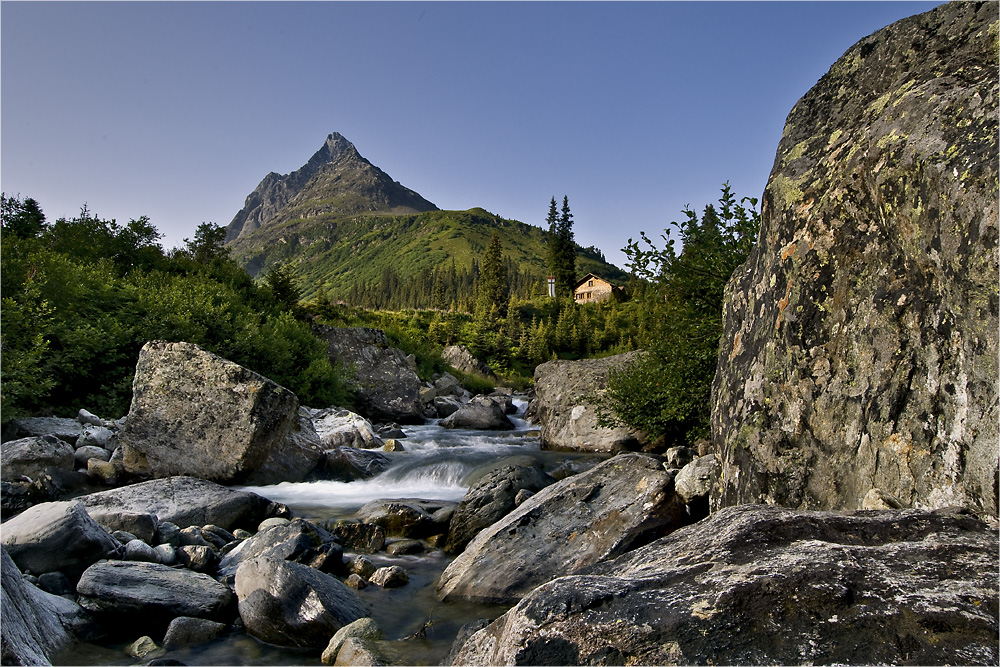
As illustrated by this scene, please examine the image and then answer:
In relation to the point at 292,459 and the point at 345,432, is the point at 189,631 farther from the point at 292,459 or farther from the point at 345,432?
the point at 345,432

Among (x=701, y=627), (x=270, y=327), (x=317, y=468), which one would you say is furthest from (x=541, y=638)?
(x=270, y=327)

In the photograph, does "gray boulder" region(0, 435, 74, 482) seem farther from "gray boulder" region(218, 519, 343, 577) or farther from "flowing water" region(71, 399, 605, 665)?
"gray boulder" region(218, 519, 343, 577)

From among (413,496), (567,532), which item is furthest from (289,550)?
(413,496)

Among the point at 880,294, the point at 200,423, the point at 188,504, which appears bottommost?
the point at 188,504

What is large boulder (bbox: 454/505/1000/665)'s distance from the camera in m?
3.35

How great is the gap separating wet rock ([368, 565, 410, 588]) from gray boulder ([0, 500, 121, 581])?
3.62m

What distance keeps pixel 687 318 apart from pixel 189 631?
10335mm

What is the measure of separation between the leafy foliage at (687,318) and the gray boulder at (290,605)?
7.83 metres

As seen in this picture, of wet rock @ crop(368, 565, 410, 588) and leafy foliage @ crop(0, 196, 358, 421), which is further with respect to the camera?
leafy foliage @ crop(0, 196, 358, 421)

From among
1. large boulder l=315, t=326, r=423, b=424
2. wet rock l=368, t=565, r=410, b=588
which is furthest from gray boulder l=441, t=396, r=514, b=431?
wet rock l=368, t=565, r=410, b=588

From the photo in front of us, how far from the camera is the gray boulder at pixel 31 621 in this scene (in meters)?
4.17

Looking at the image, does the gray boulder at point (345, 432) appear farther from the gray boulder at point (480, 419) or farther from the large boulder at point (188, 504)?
the gray boulder at point (480, 419)

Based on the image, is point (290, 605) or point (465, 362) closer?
point (290, 605)

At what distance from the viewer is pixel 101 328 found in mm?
17453
